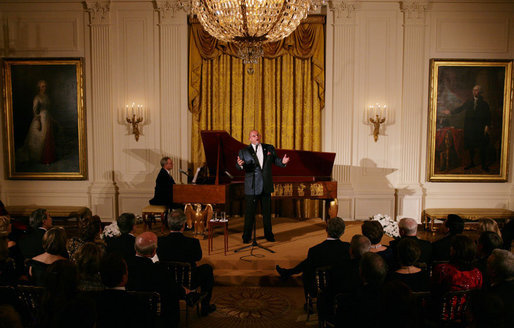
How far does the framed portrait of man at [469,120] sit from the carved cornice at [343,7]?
190 cm

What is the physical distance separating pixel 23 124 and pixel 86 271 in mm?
6698

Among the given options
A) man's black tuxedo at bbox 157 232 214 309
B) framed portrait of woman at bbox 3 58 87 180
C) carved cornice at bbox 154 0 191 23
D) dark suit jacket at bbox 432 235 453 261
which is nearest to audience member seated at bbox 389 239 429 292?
dark suit jacket at bbox 432 235 453 261

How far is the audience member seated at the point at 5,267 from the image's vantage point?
124 inches

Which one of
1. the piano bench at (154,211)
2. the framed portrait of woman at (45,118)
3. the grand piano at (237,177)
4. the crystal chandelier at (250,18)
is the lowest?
the piano bench at (154,211)

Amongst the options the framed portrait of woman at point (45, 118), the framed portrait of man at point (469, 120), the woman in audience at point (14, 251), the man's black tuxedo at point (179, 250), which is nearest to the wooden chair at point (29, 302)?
the woman in audience at point (14, 251)

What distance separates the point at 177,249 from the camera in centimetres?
374

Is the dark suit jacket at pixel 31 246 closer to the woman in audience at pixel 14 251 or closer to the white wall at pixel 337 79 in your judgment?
the woman in audience at pixel 14 251

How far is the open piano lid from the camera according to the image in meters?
6.30

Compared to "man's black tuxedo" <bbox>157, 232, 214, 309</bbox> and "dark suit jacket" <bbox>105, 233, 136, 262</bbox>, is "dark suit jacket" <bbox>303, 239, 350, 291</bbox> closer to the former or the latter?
"man's black tuxedo" <bbox>157, 232, 214, 309</bbox>

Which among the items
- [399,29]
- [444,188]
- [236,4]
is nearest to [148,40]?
[236,4]

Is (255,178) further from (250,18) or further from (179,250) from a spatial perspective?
(250,18)

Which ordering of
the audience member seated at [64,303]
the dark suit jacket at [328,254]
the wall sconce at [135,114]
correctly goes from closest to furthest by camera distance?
the audience member seated at [64,303] < the dark suit jacket at [328,254] < the wall sconce at [135,114]

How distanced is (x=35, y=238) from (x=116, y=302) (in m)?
1.90

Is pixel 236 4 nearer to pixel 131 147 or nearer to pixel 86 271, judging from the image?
pixel 86 271
